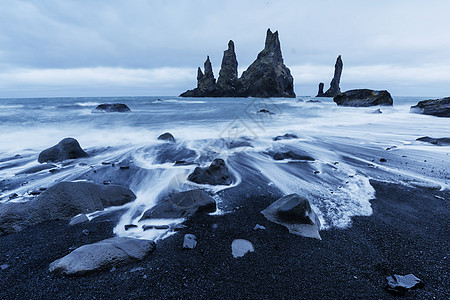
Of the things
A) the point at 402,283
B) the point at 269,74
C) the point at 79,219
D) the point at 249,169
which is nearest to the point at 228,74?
the point at 269,74

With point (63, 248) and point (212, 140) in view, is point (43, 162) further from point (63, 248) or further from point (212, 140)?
point (212, 140)

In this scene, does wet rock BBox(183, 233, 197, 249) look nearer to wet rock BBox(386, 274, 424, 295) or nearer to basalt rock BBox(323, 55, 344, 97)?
wet rock BBox(386, 274, 424, 295)

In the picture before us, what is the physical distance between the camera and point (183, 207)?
3.91 m

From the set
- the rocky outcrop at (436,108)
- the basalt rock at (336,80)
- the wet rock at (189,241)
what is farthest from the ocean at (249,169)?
the basalt rock at (336,80)

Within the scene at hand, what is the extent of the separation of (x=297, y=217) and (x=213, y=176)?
245cm

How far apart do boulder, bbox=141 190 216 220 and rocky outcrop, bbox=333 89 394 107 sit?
46.3 m

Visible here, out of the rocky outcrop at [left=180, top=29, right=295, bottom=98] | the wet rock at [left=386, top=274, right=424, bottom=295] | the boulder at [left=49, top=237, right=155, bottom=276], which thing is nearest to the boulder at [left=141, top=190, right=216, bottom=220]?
the boulder at [left=49, top=237, right=155, bottom=276]

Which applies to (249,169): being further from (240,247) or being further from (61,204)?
(61,204)

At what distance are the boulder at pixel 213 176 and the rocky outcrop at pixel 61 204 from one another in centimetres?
156

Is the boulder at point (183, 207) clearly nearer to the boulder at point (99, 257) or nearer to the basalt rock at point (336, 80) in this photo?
the boulder at point (99, 257)

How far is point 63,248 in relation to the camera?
2.94 metres

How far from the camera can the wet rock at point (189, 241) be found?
9.54 ft

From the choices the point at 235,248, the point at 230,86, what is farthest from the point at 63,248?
the point at 230,86

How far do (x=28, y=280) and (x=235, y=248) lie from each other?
2.43 metres
